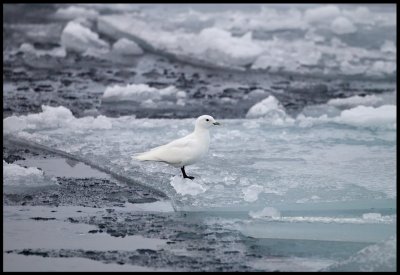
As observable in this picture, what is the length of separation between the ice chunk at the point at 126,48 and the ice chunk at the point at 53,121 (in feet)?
14.0

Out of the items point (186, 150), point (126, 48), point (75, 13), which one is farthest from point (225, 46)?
point (186, 150)

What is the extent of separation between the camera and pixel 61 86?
435 inches

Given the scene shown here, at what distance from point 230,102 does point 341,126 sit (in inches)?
71.8

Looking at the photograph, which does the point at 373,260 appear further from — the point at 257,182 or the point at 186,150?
the point at 186,150

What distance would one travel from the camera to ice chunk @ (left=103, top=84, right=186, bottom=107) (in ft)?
33.4

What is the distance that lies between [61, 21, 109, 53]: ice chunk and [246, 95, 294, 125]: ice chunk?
460 centimetres

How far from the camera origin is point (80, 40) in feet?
44.1

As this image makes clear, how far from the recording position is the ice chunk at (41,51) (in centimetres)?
1295

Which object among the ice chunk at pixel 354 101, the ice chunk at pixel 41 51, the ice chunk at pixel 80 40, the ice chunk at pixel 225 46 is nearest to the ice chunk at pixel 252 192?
the ice chunk at pixel 354 101

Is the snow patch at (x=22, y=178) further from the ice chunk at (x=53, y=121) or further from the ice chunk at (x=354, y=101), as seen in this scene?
the ice chunk at (x=354, y=101)

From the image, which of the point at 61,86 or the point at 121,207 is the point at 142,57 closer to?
the point at 61,86

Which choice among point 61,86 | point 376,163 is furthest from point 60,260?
point 61,86

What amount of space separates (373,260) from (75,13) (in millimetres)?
11323

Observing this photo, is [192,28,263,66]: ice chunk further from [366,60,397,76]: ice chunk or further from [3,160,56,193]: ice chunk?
[3,160,56,193]: ice chunk
